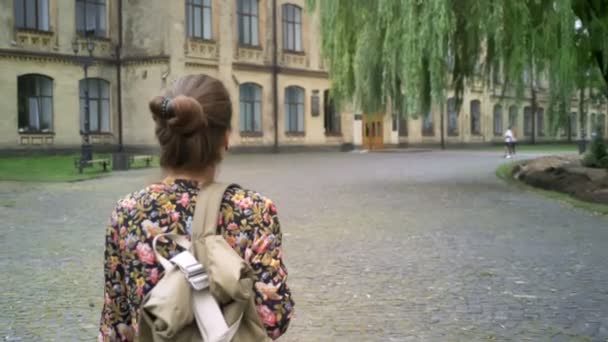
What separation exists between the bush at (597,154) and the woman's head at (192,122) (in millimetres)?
18446

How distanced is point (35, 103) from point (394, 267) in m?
27.0

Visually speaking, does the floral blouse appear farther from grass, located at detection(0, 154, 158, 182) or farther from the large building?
the large building

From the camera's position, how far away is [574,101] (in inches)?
548

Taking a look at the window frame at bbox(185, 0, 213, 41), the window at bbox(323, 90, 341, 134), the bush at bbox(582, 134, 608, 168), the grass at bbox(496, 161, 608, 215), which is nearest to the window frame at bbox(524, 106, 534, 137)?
the window at bbox(323, 90, 341, 134)

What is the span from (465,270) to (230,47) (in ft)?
98.6

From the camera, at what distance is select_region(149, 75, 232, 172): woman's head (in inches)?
81.5

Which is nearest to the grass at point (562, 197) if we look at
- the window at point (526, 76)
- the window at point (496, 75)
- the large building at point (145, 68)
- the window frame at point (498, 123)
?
the window at point (526, 76)

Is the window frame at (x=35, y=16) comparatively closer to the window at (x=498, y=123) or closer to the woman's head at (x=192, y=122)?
the woman's head at (x=192, y=122)

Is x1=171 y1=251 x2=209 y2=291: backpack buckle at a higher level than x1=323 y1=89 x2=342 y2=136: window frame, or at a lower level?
lower

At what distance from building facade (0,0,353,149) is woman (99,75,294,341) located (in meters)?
25.4

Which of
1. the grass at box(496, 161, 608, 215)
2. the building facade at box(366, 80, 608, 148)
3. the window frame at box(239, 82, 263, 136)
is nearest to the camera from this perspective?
the grass at box(496, 161, 608, 215)

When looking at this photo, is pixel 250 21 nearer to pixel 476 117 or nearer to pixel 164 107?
pixel 476 117

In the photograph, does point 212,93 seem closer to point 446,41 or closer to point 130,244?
point 130,244

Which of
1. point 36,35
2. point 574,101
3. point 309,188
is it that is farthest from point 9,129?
point 574,101
